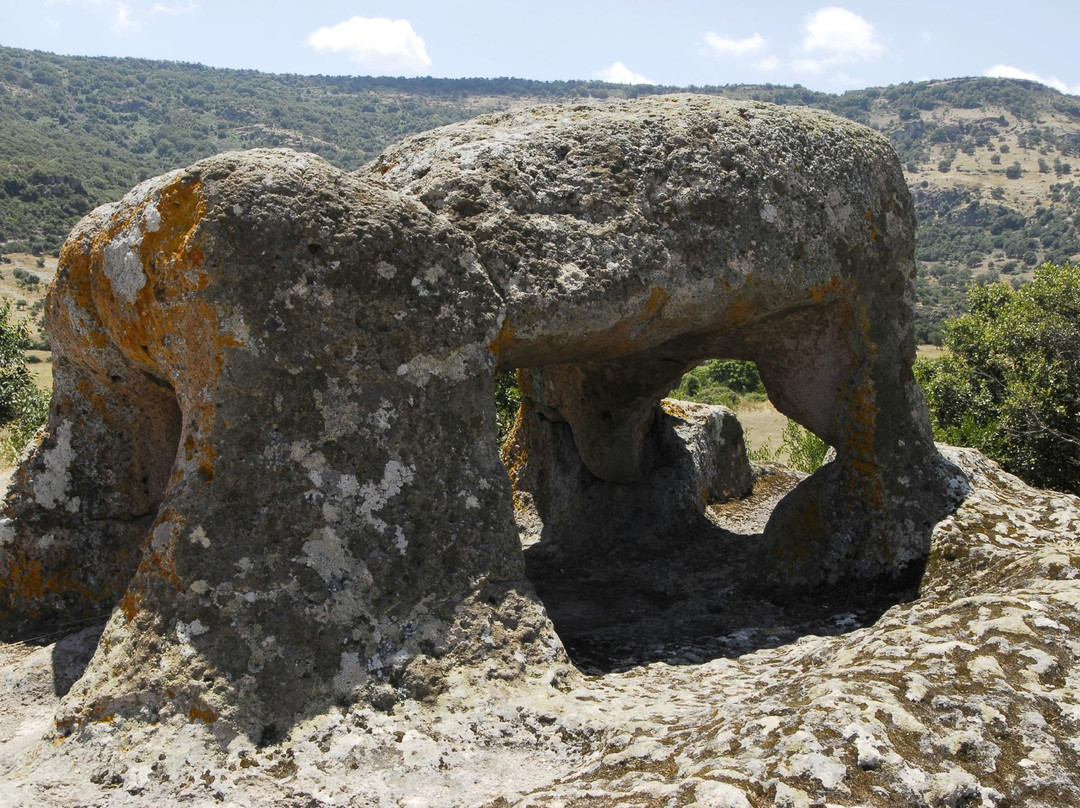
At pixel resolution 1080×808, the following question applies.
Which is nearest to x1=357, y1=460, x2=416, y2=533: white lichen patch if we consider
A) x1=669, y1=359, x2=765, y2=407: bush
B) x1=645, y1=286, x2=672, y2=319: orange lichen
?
x1=645, y1=286, x2=672, y2=319: orange lichen

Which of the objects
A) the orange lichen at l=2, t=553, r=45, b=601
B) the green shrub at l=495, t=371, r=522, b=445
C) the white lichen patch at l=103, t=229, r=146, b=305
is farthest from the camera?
the green shrub at l=495, t=371, r=522, b=445

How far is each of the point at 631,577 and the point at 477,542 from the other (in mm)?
3109

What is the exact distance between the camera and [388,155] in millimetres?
5258

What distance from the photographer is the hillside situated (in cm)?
5738

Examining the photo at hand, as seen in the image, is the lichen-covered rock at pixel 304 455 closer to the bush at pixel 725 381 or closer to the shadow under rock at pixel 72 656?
the shadow under rock at pixel 72 656

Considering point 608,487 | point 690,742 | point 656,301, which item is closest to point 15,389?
point 608,487

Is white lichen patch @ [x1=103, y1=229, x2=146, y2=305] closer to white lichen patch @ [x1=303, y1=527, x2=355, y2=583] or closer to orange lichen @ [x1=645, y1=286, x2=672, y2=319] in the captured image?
white lichen patch @ [x1=303, y1=527, x2=355, y2=583]

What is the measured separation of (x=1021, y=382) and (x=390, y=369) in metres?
8.98

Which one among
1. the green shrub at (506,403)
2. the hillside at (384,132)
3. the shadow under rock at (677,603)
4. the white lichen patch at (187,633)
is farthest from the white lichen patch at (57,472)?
the hillside at (384,132)

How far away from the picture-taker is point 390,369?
411cm

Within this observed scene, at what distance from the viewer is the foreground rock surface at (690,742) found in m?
3.00

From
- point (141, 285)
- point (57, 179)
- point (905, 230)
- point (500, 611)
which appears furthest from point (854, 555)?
point (57, 179)

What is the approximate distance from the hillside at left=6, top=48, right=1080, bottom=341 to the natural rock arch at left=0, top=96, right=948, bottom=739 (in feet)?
107

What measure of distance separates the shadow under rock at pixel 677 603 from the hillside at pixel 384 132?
31393 mm
